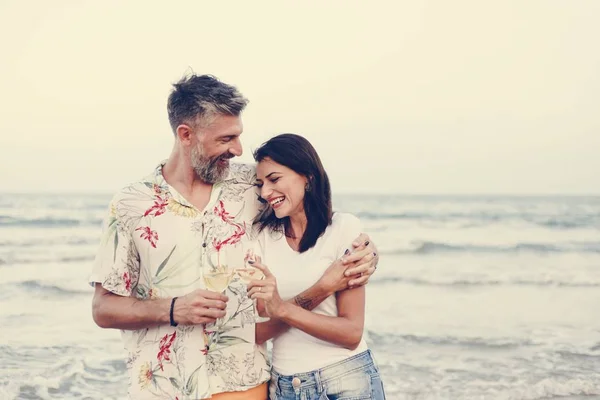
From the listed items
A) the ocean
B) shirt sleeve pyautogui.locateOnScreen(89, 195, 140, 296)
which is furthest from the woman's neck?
Result: the ocean

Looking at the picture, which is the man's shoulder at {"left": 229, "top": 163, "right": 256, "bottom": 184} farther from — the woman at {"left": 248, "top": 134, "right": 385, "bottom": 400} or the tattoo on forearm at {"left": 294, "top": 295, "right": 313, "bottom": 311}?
the tattoo on forearm at {"left": 294, "top": 295, "right": 313, "bottom": 311}

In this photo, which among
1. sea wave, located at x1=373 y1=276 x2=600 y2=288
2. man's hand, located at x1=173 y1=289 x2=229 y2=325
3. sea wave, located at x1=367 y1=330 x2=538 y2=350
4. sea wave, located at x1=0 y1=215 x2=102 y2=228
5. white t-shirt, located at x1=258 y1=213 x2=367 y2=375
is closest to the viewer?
man's hand, located at x1=173 y1=289 x2=229 y2=325

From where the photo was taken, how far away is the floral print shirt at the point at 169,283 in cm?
296

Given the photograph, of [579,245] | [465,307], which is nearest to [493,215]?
[579,245]

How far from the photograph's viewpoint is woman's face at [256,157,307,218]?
3117mm

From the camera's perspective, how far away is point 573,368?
7902 mm

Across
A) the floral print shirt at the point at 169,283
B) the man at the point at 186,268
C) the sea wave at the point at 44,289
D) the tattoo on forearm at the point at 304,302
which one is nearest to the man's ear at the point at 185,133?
the man at the point at 186,268

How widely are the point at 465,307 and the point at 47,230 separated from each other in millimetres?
10778

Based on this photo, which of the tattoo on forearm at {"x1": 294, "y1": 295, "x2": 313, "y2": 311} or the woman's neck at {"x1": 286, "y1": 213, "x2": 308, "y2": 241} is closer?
the tattoo on forearm at {"x1": 294, "y1": 295, "x2": 313, "y2": 311}

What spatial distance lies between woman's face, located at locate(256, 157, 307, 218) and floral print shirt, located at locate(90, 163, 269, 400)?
0.81 feet

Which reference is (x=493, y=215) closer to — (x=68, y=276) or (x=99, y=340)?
(x=68, y=276)

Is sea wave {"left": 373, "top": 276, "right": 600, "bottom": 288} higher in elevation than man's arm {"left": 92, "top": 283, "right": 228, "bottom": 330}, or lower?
higher

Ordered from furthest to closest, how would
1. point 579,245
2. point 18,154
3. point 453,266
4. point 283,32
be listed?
point 18,154 → point 579,245 → point 283,32 → point 453,266

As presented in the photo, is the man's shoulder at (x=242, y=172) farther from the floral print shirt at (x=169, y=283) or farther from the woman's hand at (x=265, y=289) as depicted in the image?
the woman's hand at (x=265, y=289)
